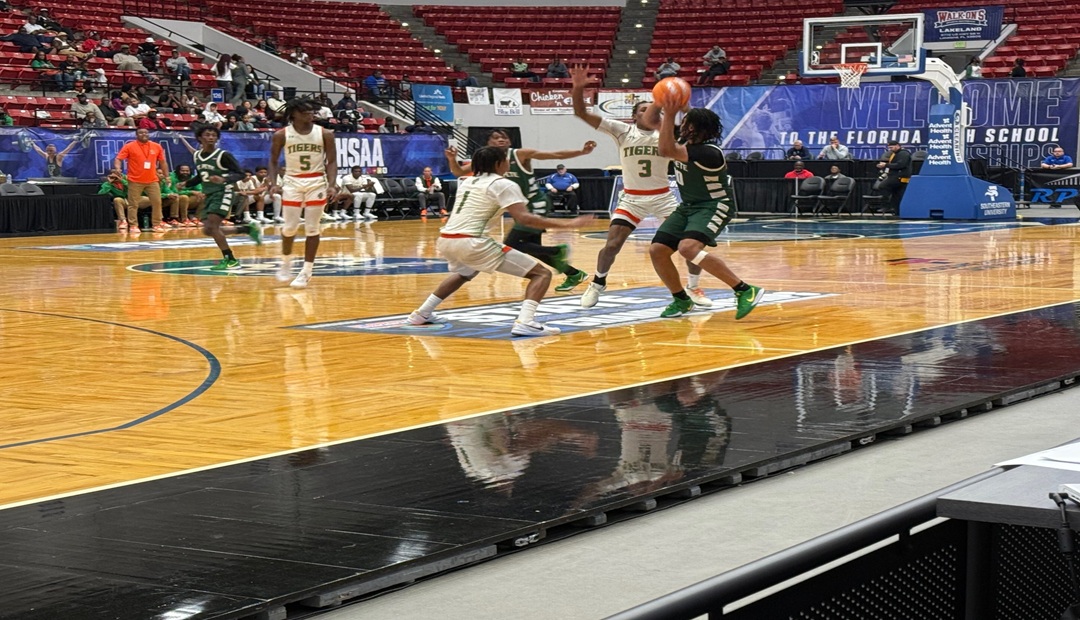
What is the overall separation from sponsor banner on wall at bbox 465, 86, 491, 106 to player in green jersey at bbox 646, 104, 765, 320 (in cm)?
2681

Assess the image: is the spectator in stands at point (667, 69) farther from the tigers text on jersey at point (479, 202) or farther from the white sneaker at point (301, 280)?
the tigers text on jersey at point (479, 202)

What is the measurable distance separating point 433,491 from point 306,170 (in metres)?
9.11

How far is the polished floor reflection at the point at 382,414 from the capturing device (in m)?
4.17

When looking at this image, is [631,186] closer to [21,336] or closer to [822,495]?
[21,336]

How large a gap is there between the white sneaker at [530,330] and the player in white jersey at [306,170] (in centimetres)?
417

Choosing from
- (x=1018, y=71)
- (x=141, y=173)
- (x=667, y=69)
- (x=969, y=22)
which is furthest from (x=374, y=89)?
A: (x=1018, y=71)

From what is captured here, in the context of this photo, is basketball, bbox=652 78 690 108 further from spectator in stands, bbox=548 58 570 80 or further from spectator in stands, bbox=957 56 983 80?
spectator in stands, bbox=548 58 570 80

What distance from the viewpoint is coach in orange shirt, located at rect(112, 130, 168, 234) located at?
23.2 metres

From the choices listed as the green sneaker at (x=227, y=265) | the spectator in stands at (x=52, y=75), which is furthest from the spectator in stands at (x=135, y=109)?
the green sneaker at (x=227, y=265)

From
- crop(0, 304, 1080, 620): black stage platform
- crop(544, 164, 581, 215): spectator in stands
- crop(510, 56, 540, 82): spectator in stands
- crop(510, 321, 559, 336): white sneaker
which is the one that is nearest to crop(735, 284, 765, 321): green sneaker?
crop(510, 321, 559, 336): white sneaker

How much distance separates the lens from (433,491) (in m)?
4.96

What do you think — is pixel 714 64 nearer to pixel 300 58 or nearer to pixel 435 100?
pixel 435 100

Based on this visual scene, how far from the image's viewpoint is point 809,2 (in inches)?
1591

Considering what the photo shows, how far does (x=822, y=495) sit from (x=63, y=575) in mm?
2614
